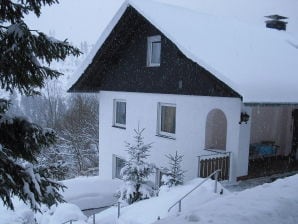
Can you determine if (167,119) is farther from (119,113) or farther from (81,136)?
(81,136)

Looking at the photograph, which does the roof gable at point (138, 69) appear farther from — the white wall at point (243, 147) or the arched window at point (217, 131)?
the arched window at point (217, 131)

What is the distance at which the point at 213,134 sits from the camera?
1367 cm

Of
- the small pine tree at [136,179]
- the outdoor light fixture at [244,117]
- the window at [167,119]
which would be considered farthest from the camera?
the window at [167,119]

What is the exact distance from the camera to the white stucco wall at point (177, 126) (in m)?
9.78

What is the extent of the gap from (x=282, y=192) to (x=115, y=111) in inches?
364

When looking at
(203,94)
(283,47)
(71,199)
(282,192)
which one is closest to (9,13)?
(282,192)

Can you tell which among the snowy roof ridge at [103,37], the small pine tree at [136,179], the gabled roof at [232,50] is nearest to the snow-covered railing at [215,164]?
the small pine tree at [136,179]

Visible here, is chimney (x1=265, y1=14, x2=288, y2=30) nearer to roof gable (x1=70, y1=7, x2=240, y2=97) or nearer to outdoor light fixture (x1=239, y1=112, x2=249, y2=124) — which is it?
roof gable (x1=70, y1=7, x2=240, y2=97)

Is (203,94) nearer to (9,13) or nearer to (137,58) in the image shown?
(137,58)

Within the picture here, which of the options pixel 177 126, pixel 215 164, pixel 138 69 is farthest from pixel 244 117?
pixel 138 69

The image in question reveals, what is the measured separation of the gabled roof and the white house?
3cm

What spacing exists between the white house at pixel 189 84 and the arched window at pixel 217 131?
4cm

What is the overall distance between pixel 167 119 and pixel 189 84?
1.87 m

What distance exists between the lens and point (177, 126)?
1130 centimetres
